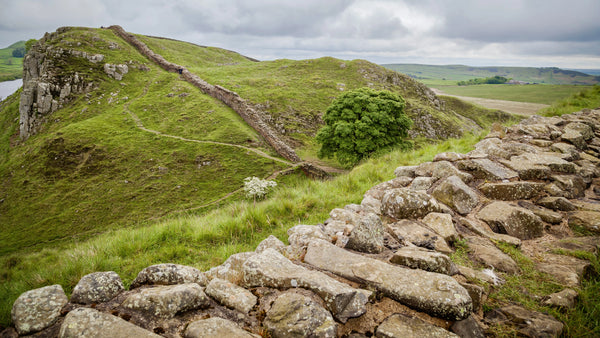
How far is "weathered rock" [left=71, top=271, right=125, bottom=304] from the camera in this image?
2451 millimetres

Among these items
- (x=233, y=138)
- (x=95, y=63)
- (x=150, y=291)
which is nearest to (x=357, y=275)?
(x=150, y=291)

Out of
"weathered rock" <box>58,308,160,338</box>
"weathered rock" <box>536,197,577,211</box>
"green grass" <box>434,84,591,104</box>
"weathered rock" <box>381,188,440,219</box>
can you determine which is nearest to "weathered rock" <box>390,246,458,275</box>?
"weathered rock" <box>381,188,440,219</box>

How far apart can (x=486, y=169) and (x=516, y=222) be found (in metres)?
2.04

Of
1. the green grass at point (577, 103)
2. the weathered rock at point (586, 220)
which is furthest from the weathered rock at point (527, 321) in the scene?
the green grass at point (577, 103)

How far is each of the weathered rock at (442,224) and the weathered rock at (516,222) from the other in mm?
719

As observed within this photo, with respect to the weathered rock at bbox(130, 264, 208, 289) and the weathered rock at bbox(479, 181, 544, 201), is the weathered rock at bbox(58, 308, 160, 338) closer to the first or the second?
the weathered rock at bbox(130, 264, 208, 289)

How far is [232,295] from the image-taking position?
2580 mm

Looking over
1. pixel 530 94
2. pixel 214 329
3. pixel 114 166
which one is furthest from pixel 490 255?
pixel 530 94

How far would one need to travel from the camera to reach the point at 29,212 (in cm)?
2477

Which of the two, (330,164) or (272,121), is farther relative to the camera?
(272,121)

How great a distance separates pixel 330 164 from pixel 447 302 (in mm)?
30508

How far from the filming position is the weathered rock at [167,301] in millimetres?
2320

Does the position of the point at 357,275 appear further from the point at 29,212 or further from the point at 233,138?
the point at 29,212

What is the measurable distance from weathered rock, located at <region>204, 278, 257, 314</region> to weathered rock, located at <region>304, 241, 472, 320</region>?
3.10ft
